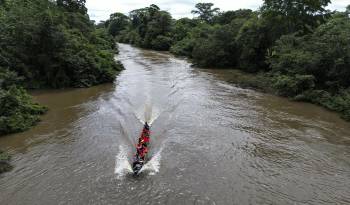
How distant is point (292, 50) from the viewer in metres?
31.5

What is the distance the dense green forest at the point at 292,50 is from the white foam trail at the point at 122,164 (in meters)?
14.7

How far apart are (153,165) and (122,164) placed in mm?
1432

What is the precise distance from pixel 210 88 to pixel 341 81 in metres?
11.1

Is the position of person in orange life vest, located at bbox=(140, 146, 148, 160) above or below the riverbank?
below

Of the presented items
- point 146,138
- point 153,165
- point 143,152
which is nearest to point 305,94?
point 146,138

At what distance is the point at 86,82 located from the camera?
107 feet

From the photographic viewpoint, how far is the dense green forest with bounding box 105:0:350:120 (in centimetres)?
2628

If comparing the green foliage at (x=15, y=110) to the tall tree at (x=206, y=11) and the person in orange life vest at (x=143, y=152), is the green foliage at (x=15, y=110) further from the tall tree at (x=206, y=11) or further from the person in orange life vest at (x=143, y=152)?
the tall tree at (x=206, y=11)

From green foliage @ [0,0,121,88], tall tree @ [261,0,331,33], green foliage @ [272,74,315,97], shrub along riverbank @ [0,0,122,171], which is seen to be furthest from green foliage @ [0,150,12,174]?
tall tree @ [261,0,331,33]

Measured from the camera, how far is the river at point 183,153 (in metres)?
12.8

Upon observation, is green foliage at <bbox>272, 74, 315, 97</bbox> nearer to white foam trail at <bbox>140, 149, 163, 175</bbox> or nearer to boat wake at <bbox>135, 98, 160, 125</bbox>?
boat wake at <bbox>135, 98, 160, 125</bbox>

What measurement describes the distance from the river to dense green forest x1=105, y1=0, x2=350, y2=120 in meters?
1.98

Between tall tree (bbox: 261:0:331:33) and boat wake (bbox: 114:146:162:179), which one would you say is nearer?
boat wake (bbox: 114:146:162:179)

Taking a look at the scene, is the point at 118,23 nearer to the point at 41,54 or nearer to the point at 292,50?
the point at 41,54
